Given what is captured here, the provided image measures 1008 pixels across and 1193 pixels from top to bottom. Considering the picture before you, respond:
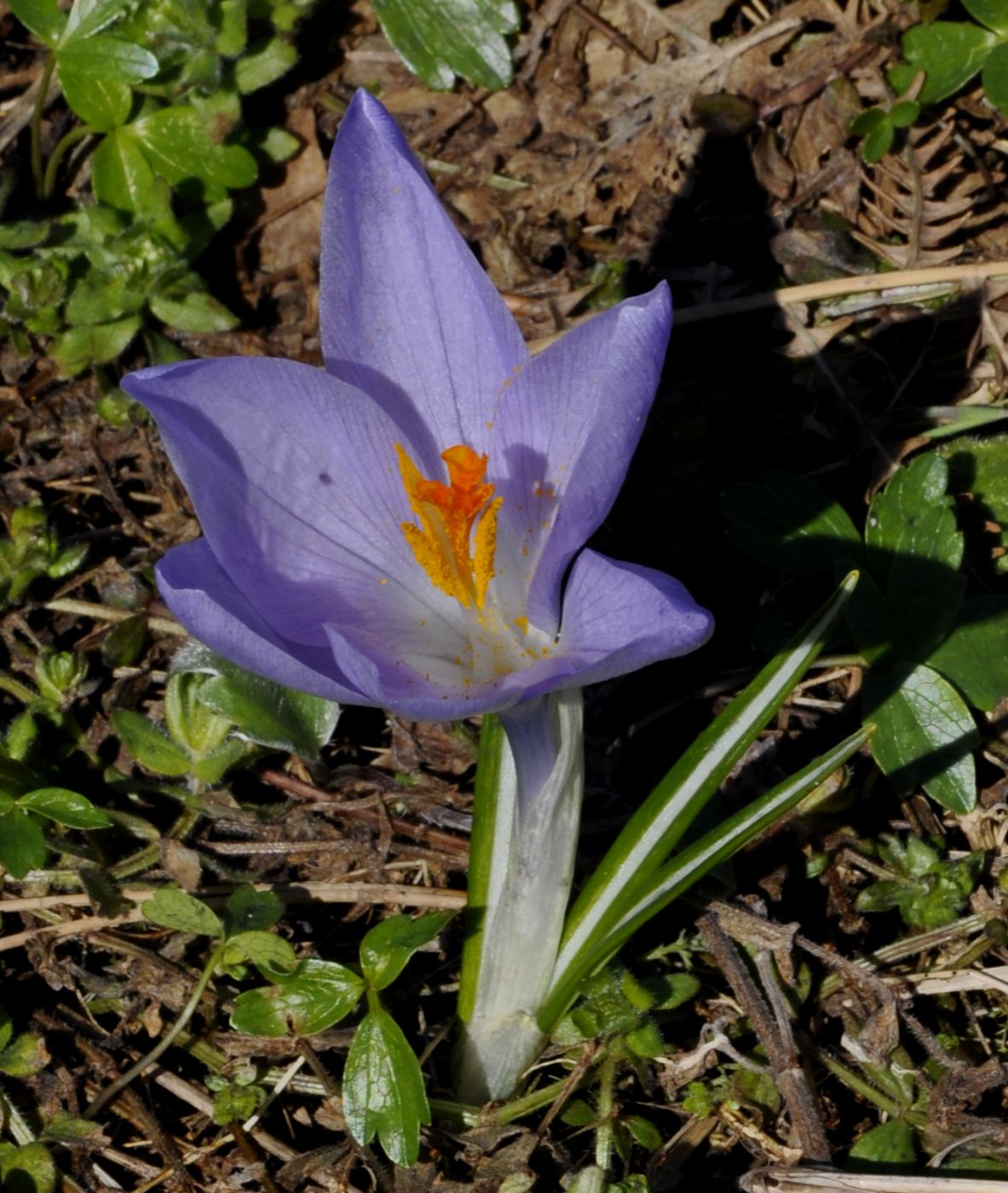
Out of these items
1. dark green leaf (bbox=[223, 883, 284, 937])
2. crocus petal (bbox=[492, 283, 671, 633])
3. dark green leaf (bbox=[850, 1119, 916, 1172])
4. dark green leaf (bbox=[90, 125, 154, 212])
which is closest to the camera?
crocus petal (bbox=[492, 283, 671, 633])

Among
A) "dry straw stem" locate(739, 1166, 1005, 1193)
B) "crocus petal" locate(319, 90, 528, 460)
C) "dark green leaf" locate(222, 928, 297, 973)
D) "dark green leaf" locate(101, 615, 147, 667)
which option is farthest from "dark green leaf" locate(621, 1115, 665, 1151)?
A: "dark green leaf" locate(101, 615, 147, 667)

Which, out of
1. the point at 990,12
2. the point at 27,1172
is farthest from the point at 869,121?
the point at 27,1172

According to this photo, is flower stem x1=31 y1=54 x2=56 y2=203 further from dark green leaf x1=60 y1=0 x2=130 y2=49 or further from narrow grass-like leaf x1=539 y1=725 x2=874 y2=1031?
narrow grass-like leaf x1=539 y1=725 x2=874 y2=1031

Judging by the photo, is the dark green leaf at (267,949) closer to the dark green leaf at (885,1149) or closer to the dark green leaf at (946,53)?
the dark green leaf at (885,1149)

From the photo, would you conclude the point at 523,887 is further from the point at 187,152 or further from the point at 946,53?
the point at 946,53

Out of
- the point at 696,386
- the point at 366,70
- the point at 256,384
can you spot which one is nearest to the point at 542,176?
the point at 366,70

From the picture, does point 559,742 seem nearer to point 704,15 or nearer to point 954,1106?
point 954,1106

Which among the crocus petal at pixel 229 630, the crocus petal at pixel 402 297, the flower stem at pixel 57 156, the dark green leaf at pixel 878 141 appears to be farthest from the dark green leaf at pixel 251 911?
the dark green leaf at pixel 878 141
